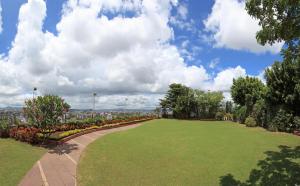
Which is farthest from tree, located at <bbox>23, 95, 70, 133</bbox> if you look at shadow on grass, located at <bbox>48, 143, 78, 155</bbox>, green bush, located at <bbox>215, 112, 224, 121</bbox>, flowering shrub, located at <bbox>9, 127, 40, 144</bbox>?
green bush, located at <bbox>215, 112, 224, 121</bbox>

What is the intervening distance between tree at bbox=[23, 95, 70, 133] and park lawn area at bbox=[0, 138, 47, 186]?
4.63ft

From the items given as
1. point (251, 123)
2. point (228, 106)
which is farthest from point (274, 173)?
point (228, 106)

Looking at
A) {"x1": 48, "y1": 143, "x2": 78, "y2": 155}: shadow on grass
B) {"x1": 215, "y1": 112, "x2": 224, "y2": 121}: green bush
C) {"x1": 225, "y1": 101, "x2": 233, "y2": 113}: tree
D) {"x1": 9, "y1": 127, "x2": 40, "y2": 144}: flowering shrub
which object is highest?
{"x1": 225, "y1": 101, "x2": 233, "y2": 113}: tree

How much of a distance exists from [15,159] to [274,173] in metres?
10.7

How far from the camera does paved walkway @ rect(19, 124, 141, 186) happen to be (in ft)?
28.0

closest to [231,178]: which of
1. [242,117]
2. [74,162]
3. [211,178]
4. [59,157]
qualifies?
[211,178]

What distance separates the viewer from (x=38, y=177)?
8.90 metres

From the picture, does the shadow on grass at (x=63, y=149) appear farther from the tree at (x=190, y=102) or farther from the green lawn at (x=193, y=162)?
the tree at (x=190, y=102)

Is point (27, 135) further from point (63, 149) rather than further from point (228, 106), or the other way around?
point (228, 106)

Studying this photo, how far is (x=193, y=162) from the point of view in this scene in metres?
10.2

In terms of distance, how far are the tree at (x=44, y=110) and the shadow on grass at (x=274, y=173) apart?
9.86 metres

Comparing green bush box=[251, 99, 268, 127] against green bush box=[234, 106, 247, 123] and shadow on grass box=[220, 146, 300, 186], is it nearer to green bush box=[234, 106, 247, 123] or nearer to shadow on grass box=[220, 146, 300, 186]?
green bush box=[234, 106, 247, 123]

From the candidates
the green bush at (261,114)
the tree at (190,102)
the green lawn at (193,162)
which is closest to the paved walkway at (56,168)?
the green lawn at (193,162)

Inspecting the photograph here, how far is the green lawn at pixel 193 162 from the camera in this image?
838 cm
